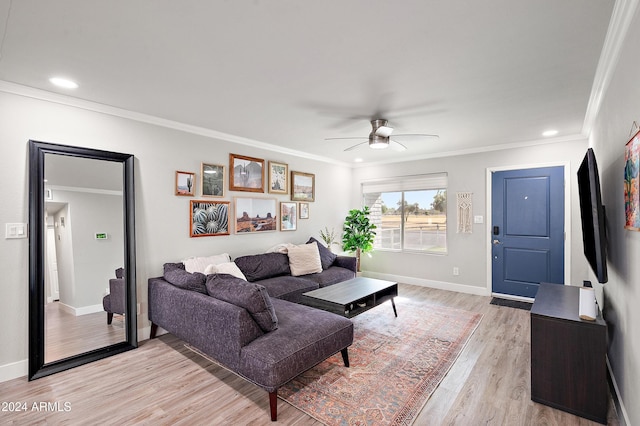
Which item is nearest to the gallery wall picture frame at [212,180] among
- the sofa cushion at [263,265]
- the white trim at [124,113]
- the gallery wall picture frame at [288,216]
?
the white trim at [124,113]

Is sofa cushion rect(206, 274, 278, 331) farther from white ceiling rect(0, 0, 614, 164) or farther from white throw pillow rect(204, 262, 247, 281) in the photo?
white ceiling rect(0, 0, 614, 164)

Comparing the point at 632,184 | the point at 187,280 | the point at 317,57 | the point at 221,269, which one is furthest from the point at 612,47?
the point at 187,280

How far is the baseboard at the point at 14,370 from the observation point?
2428mm

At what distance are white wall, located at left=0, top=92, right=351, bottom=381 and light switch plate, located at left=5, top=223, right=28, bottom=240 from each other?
37 mm

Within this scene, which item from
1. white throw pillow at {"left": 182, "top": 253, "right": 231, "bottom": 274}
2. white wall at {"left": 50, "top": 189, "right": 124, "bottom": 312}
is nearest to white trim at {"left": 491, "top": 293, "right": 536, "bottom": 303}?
white throw pillow at {"left": 182, "top": 253, "right": 231, "bottom": 274}

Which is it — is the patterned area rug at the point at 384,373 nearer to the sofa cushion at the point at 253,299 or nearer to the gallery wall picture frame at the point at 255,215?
the sofa cushion at the point at 253,299

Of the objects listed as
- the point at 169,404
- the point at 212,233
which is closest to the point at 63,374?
the point at 169,404

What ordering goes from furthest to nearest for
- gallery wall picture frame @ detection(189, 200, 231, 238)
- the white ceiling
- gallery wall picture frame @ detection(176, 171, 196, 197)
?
gallery wall picture frame @ detection(189, 200, 231, 238)
gallery wall picture frame @ detection(176, 171, 196, 197)
the white ceiling

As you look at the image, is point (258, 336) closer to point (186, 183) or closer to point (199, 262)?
point (199, 262)

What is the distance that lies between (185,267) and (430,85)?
10.2ft

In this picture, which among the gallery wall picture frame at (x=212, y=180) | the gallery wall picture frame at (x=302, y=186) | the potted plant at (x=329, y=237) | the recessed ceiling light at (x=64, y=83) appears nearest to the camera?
the recessed ceiling light at (x=64, y=83)

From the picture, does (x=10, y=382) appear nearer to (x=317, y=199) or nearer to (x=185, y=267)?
(x=185, y=267)

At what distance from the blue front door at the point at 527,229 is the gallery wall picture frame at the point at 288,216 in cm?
319

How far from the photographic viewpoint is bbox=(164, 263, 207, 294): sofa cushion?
109 inches
